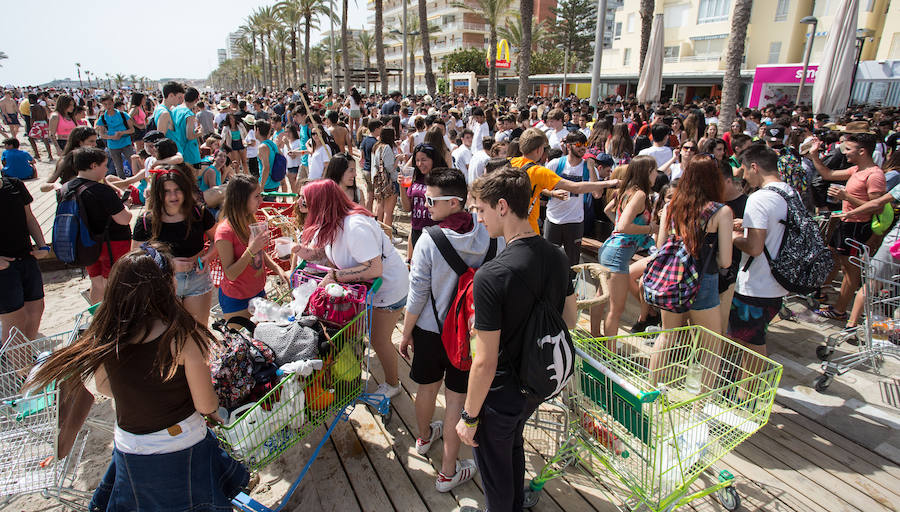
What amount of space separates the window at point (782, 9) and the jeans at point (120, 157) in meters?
40.4

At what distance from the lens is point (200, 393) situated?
6.61ft

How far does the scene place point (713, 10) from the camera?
114 ft

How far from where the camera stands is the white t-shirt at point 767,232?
3.39 metres

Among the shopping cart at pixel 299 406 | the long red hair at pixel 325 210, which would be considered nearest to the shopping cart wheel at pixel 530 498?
the shopping cart at pixel 299 406

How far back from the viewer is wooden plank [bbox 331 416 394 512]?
2.89 meters

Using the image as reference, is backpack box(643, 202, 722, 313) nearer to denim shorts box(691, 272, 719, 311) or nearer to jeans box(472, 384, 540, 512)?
denim shorts box(691, 272, 719, 311)

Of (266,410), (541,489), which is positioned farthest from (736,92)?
(266,410)

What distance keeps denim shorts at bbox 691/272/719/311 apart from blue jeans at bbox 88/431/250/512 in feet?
10.5

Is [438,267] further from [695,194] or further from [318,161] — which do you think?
[318,161]

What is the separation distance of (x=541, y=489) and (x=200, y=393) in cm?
199

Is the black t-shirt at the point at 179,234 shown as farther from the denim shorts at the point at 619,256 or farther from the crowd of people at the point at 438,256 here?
the denim shorts at the point at 619,256

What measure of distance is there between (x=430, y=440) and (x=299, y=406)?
102 cm

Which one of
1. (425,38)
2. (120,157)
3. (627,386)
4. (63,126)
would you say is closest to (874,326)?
(627,386)

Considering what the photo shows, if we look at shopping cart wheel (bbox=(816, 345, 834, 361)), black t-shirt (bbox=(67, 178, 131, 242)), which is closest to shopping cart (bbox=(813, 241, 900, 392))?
shopping cart wheel (bbox=(816, 345, 834, 361))
